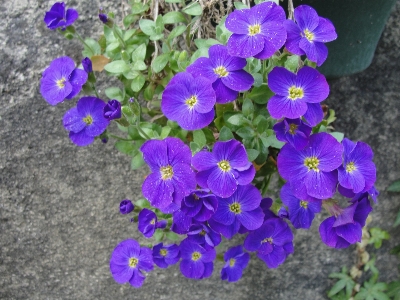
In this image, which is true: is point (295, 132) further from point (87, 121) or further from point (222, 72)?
point (87, 121)

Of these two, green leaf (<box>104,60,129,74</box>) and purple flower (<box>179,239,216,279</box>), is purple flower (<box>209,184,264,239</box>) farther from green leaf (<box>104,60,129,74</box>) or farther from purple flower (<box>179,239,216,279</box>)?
green leaf (<box>104,60,129,74</box>)

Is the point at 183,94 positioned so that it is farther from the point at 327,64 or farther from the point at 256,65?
the point at 327,64

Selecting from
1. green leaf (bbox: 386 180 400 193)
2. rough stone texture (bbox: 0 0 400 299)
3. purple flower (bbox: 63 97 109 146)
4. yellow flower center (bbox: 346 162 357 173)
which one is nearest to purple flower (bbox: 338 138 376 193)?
yellow flower center (bbox: 346 162 357 173)

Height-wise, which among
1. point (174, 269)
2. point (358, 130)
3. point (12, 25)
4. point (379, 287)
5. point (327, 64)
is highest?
point (12, 25)

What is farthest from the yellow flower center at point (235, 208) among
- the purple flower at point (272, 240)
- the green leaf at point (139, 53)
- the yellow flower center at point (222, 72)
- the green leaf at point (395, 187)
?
the green leaf at point (395, 187)

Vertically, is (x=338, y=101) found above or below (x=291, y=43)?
below

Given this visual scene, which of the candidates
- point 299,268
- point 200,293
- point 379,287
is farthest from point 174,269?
point 379,287

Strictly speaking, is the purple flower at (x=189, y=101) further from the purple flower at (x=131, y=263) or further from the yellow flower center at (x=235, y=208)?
the purple flower at (x=131, y=263)

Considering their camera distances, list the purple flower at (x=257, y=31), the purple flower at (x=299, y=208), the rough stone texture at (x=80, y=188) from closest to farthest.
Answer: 1. the purple flower at (x=257, y=31)
2. the purple flower at (x=299, y=208)
3. the rough stone texture at (x=80, y=188)
